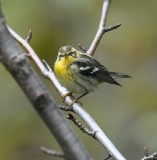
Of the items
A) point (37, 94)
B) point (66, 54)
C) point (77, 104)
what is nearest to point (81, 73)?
point (66, 54)

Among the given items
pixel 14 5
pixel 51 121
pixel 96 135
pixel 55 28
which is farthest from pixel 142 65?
pixel 51 121

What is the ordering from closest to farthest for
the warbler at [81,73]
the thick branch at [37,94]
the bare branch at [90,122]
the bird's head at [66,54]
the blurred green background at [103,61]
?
the thick branch at [37,94]
the bare branch at [90,122]
the warbler at [81,73]
the bird's head at [66,54]
the blurred green background at [103,61]

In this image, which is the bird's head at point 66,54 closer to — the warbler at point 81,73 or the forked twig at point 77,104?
the warbler at point 81,73

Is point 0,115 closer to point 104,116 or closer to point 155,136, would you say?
point 104,116

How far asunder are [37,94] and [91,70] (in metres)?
4.05

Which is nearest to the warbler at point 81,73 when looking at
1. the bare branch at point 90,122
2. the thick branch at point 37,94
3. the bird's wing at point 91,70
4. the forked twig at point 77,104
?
the bird's wing at point 91,70

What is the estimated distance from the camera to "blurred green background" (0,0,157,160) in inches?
283

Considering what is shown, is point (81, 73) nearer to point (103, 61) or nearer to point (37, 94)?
point (103, 61)

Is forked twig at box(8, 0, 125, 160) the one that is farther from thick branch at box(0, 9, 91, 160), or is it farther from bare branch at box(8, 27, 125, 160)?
thick branch at box(0, 9, 91, 160)

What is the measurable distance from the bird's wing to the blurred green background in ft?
4.63

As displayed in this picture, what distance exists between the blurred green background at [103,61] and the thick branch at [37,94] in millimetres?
5207

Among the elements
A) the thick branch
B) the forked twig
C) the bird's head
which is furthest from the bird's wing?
the thick branch

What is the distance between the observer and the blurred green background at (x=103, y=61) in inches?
283

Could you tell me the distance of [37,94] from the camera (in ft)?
3.78
